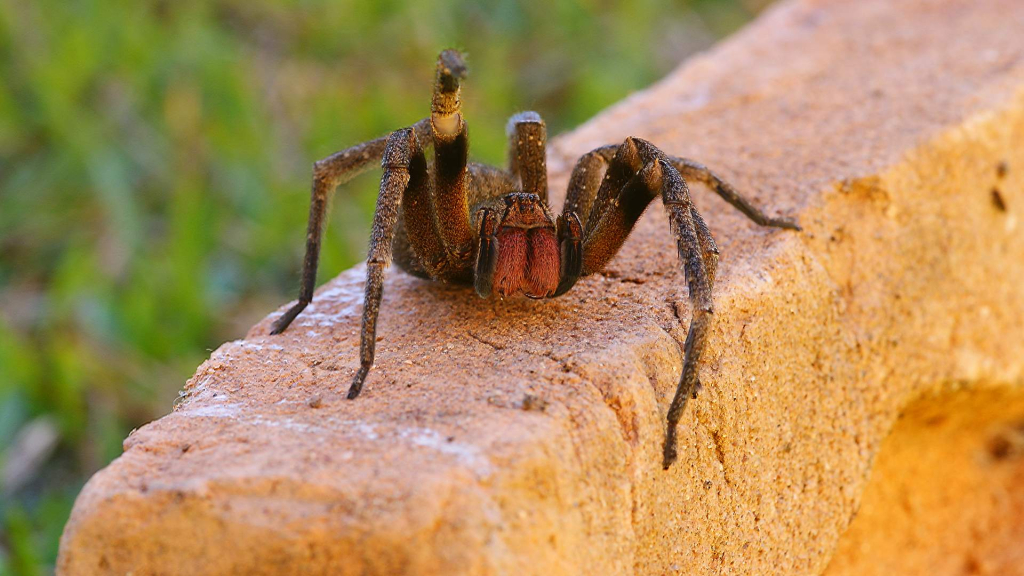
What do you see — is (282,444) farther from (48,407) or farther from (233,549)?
(48,407)

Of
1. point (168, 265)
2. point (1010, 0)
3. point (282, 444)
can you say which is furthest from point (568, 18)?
point (282, 444)

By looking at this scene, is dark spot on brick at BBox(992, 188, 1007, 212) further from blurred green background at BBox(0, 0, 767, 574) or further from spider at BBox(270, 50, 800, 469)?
blurred green background at BBox(0, 0, 767, 574)

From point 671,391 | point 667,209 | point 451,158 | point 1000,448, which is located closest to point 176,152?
point 451,158

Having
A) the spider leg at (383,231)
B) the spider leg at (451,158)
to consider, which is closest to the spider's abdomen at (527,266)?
the spider leg at (451,158)

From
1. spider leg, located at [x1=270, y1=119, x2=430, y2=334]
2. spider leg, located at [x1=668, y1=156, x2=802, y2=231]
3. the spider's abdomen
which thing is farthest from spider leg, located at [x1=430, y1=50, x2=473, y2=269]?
spider leg, located at [x1=668, y1=156, x2=802, y2=231]

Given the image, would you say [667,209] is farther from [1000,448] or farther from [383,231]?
[1000,448]

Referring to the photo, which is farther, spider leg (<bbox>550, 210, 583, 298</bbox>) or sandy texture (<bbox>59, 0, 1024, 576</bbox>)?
spider leg (<bbox>550, 210, 583, 298</bbox>)
